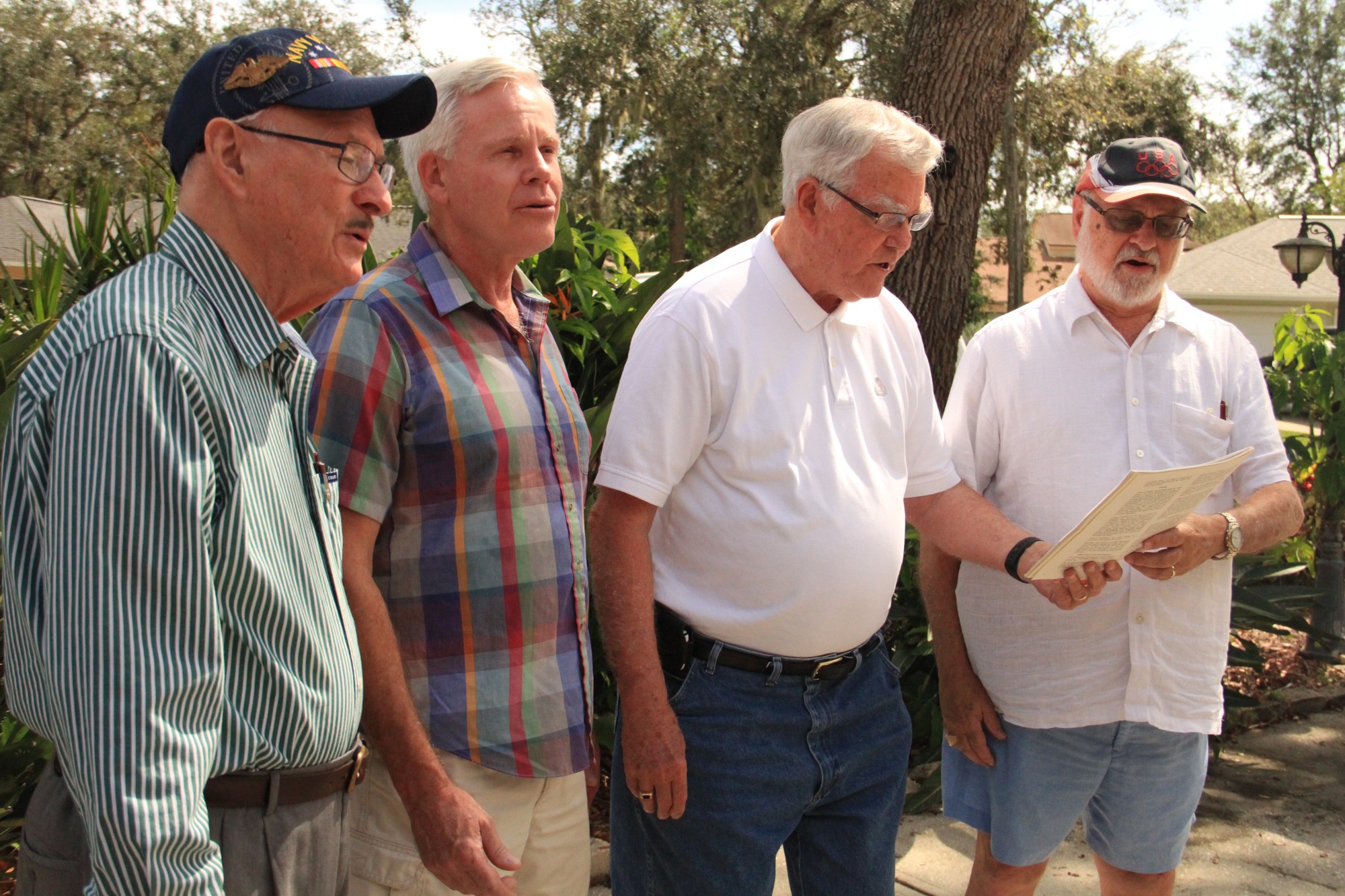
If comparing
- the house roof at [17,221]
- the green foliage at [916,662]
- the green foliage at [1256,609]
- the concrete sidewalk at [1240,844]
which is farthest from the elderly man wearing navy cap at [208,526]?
the house roof at [17,221]

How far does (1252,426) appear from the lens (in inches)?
115

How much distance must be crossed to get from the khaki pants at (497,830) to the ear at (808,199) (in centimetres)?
126

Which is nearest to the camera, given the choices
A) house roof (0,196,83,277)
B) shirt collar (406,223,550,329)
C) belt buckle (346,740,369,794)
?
belt buckle (346,740,369,794)

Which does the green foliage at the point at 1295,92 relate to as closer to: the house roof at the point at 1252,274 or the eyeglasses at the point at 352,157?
the house roof at the point at 1252,274

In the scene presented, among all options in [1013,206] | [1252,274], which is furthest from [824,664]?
[1252,274]

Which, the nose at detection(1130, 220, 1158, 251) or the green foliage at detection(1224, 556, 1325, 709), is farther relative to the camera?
the green foliage at detection(1224, 556, 1325, 709)

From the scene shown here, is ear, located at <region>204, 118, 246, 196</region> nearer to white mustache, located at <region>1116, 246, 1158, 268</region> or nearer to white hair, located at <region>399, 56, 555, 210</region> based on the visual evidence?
white hair, located at <region>399, 56, 555, 210</region>

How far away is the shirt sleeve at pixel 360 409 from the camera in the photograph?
6.40 ft

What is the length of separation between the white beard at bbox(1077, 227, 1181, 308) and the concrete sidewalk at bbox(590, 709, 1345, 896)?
6.90 ft

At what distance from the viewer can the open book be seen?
7.57ft

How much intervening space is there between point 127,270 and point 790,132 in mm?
1509

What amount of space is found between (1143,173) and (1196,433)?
68 cm

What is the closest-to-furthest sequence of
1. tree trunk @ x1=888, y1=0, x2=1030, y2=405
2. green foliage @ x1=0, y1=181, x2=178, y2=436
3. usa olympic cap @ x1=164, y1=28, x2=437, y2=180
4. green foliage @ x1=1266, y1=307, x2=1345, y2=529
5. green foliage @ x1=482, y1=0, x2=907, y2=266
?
usa olympic cap @ x1=164, y1=28, x2=437, y2=180 < green foliage @ x1=0, y1=181, x2=178, y2=436 < tree trunk @ x1=888, y1=0, x2=1030, y2=405 < green foliage @ x1=1266, y1=307, x2=1345, y2=529 < green foliage @ x1=482, y1=0, x2=907, y2=266

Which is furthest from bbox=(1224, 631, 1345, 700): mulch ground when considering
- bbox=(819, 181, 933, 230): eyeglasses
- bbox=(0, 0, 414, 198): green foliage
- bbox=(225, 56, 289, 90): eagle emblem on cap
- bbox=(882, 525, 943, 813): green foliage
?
bbox=(0, 0, 414, 198): green foliage
